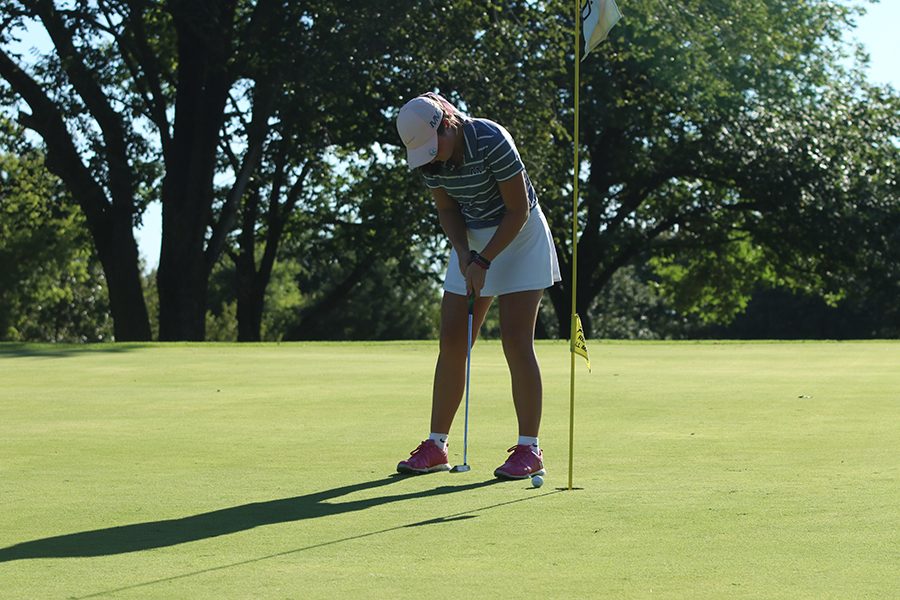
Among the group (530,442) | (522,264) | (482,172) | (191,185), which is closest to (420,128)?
(482,172)

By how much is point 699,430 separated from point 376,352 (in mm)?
9442

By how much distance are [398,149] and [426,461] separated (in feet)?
84.4

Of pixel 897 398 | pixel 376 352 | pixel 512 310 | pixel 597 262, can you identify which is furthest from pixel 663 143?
pixel 512 310

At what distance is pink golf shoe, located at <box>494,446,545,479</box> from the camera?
231 inches

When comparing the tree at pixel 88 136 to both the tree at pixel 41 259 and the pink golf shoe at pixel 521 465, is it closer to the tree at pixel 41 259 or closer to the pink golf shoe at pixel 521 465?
the tree at pixel 41 259

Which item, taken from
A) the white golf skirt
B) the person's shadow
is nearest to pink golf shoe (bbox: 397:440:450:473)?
the person's shadow

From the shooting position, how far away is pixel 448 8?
24844 mm

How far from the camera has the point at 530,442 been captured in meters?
6.07

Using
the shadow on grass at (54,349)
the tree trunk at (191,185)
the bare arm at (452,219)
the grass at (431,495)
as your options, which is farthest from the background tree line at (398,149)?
the bare arm at (452,219)

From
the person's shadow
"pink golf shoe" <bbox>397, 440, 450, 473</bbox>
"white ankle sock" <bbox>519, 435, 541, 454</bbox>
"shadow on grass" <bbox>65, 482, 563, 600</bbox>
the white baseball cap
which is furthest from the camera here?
"pink golf shoe" <bbox>397, 440, 450, 473</bbox>

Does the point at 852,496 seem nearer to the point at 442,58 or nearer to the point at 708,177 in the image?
the point at 442,58

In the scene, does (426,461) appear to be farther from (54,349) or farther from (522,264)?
(54,349)

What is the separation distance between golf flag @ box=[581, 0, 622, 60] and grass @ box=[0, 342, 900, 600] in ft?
6.42

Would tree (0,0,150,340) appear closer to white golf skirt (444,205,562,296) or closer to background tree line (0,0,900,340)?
background tree line (0,0,900,340)
